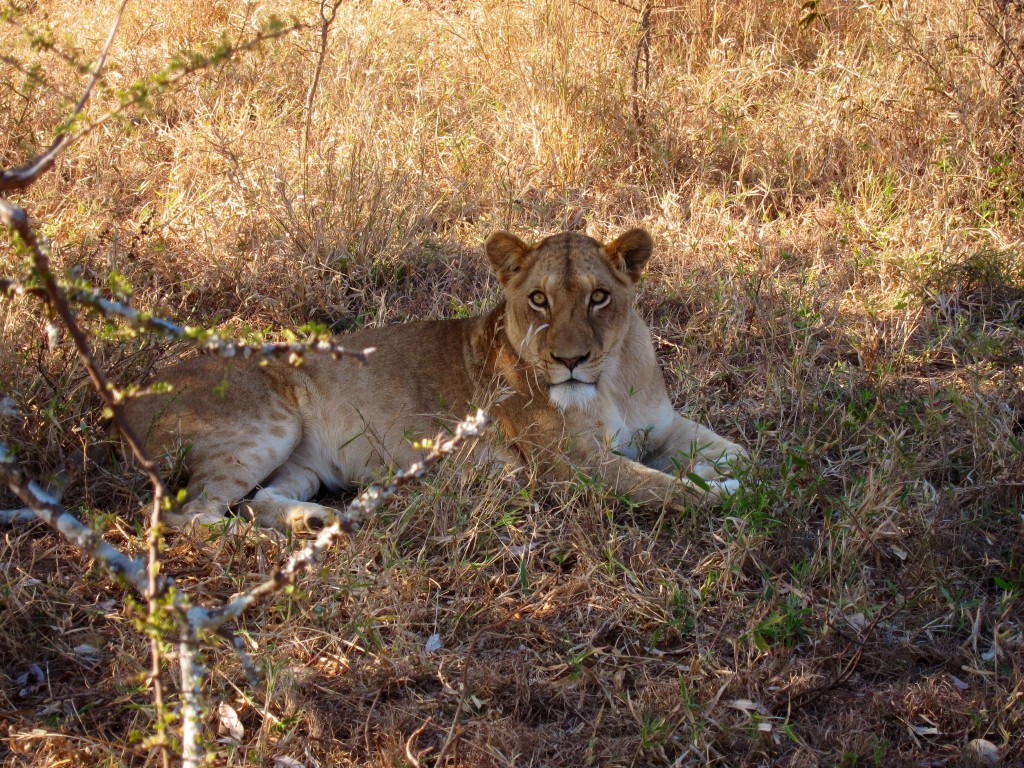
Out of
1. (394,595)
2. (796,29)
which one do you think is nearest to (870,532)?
(394,595)

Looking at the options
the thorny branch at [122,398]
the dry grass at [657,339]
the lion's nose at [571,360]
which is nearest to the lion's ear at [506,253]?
the lion's nose at [571,360]

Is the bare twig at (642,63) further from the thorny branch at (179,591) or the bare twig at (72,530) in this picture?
the bare twig at (72,530)

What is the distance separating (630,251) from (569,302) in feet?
1.25

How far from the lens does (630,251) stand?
4.35 metres

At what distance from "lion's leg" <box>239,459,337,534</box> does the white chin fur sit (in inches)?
37.3

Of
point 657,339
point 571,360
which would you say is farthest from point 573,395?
point 657,339

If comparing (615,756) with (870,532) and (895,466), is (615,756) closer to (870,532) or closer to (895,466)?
(870,532)

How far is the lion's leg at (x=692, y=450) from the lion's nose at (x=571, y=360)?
0.50 metres

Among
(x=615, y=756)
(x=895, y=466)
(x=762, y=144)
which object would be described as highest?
(x=762, y=144)

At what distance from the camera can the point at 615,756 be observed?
9.84ft

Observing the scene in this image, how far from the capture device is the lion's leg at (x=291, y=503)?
411 centimetres

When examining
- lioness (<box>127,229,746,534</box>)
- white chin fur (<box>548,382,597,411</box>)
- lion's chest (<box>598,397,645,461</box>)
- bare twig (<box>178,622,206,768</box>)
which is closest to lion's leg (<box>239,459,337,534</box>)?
lioness (<box>127,229,746,534</box>)

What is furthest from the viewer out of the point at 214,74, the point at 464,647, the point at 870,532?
the point at 214,74

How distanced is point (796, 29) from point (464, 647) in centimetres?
555
